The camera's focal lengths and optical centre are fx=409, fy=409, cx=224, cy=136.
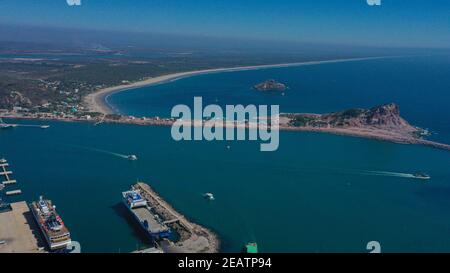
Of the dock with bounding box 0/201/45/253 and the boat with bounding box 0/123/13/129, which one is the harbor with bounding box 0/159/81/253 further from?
the boat with bounding box 0/123/13/129

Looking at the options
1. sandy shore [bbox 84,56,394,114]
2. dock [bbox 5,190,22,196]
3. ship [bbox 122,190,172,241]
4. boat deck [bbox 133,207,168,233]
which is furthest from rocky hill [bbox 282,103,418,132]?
dock [bbox 5,190,22,196]

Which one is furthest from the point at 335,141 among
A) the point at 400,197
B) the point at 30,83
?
the point at 30,83

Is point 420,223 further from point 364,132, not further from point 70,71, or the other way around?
point 70,71

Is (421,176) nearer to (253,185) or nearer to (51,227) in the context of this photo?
(253,185)

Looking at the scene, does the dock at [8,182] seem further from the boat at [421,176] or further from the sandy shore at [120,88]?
the boat at [421,176]

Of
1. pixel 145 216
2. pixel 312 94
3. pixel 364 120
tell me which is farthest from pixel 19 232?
pixel 312 94

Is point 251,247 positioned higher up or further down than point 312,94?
further down
